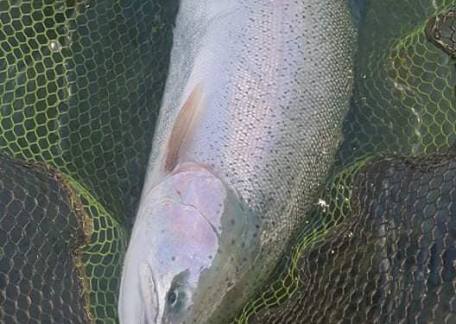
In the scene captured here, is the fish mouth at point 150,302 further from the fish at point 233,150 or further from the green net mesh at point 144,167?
the green net mesh at point 144,167

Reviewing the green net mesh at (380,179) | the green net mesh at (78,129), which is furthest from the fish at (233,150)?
the green net mesh at (78,129)

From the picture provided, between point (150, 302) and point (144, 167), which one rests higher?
point (150, 302)

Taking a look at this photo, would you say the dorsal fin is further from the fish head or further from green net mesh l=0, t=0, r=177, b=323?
green net mesh l=0, t=0, r=177, b=323

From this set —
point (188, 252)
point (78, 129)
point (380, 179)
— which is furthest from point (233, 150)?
point (78, 129)

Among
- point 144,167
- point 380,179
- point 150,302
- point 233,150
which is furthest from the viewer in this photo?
point 144,167

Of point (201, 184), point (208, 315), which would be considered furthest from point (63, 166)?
point (208, 315)

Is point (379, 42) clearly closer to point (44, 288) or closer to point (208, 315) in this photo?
point (208, 315)

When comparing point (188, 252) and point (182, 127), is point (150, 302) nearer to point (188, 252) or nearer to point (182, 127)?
point (188, 252)
